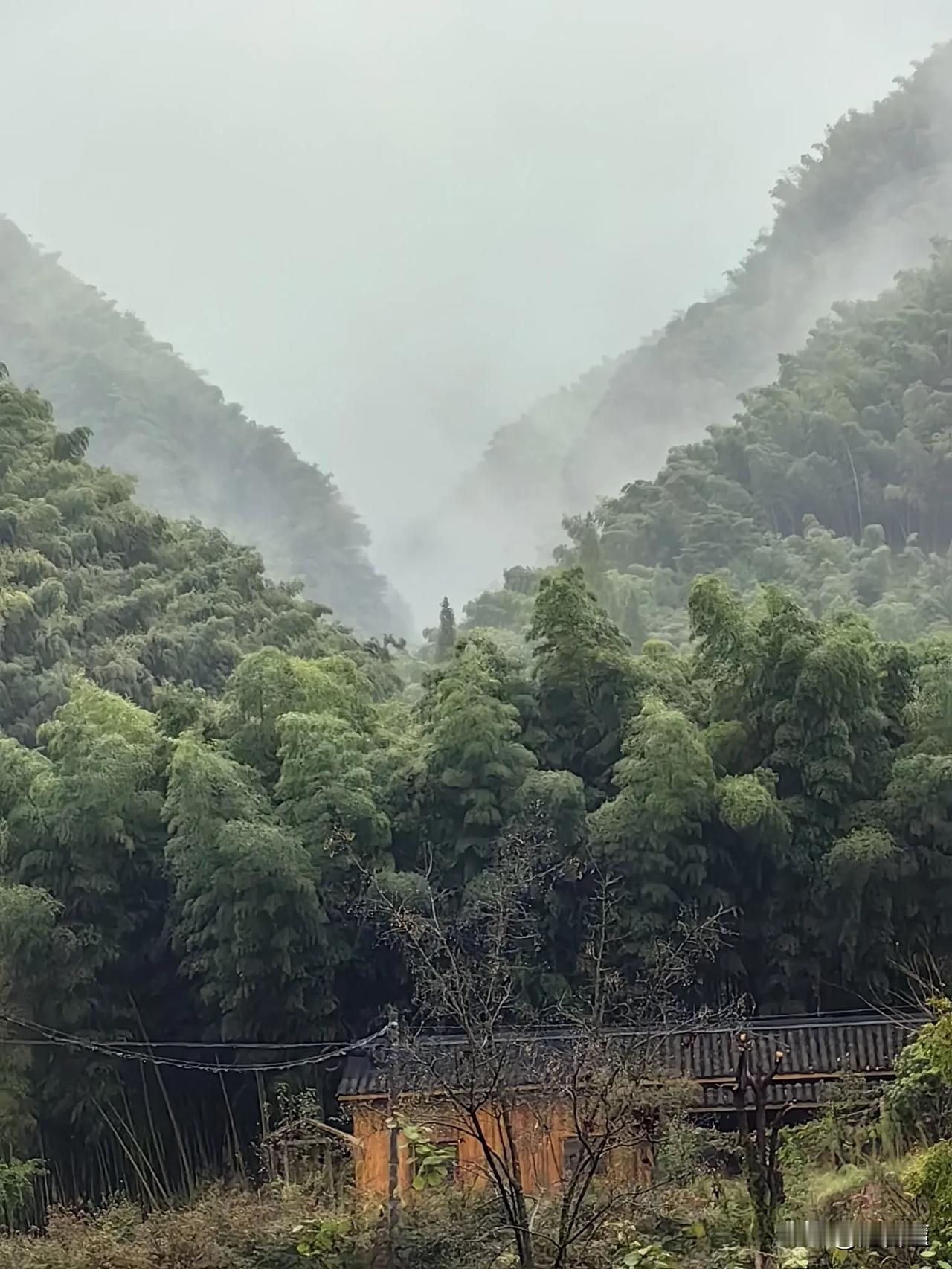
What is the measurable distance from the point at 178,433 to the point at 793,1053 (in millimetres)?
31417

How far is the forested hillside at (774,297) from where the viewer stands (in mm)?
37469

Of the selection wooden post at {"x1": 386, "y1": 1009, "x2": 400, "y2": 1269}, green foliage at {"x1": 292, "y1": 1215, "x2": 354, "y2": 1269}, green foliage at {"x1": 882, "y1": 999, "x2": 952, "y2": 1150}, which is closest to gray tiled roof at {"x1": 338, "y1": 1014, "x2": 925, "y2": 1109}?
green foliage at {"x1": 882, "y1": 999, "x2": 952, "y2": 1150}

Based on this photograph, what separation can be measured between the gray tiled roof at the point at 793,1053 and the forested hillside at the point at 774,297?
28921mm

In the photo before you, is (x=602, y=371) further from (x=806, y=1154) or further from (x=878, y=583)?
(x=806, y=1154)

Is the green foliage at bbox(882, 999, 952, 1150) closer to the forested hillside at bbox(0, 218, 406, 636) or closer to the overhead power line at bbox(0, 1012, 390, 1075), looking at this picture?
the overhead power line at bbox(0, 1012, 390, 1075)

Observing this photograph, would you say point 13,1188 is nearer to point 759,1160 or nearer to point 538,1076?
point 538,1076

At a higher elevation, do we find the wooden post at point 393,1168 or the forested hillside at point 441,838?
the forested hillside at point 441,838

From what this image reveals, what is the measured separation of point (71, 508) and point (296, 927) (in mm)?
10356

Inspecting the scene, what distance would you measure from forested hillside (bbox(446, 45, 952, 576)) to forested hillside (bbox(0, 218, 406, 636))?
151 inches

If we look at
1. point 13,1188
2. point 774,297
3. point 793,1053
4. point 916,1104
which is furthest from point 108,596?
point 774,297

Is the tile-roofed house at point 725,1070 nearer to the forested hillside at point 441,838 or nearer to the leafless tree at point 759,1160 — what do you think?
the forested hillside at point 441,838

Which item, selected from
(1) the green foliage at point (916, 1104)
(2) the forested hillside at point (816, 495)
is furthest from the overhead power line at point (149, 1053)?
(2) the forested hillside at point (816, 495)

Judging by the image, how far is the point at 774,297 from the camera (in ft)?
132

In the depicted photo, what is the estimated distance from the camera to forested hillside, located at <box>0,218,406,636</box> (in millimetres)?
34844
